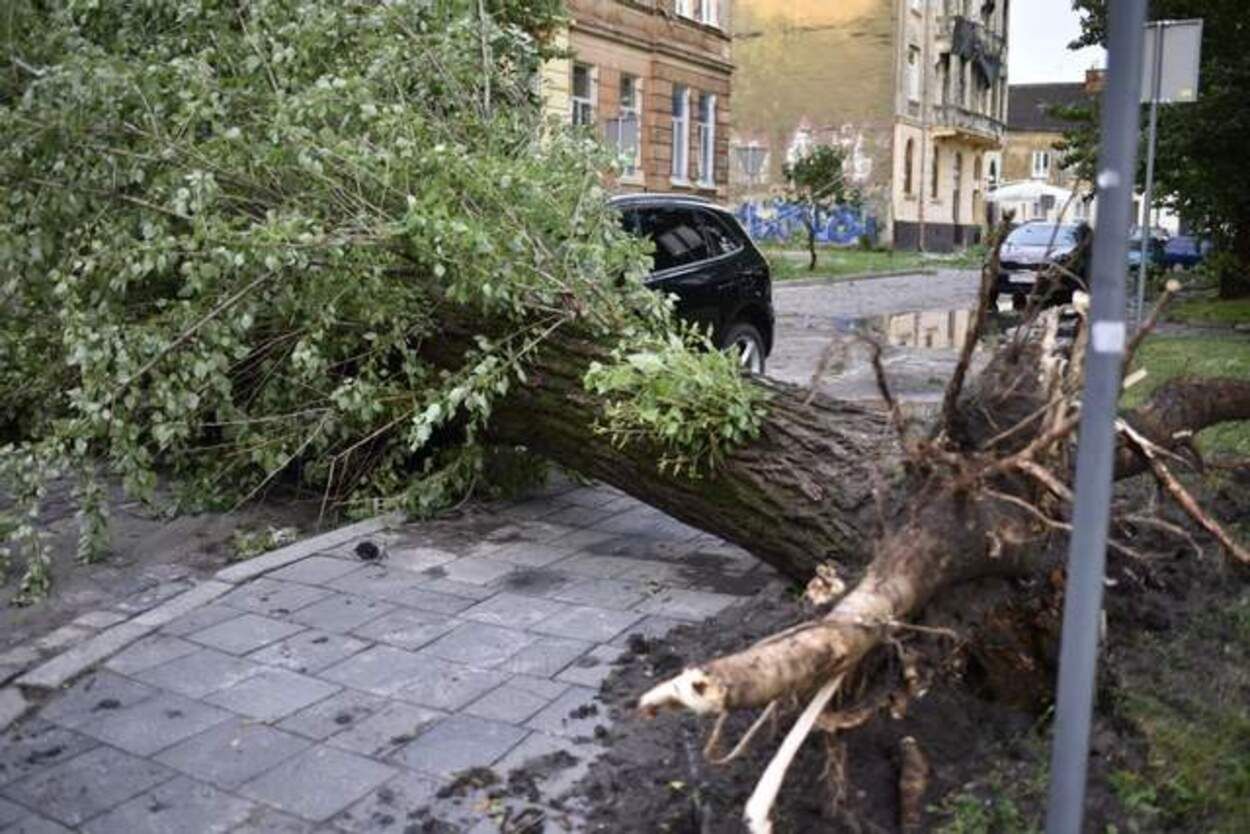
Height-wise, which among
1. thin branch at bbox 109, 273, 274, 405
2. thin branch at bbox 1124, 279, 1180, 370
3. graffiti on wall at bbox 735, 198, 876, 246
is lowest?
thin branch at bbox 109, 273, 274, 405

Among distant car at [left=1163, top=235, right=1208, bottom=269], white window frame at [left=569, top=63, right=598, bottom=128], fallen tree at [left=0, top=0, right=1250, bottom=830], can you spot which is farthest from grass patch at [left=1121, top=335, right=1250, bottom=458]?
distant car at [left=1163, top=235, right=1208, bottom=269]

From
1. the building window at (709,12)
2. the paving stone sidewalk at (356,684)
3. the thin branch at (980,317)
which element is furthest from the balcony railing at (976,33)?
the thin branch at (980,317)

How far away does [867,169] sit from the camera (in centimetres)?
4247

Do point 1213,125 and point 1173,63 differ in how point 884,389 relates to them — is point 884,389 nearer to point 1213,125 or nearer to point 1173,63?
point 1173,63

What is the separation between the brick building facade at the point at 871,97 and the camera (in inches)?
1656

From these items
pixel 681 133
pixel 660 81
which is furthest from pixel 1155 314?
pixel 681 133

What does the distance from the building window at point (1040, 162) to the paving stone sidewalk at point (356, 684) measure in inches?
2616

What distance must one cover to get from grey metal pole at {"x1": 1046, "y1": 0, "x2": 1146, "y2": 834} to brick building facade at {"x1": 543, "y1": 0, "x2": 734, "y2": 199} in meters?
21.0

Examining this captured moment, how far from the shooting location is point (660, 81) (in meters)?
28.2

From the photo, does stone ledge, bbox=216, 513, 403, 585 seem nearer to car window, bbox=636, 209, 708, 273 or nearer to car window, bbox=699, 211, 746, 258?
car window, bbox=636, 209, 708, 273

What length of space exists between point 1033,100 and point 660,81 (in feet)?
171

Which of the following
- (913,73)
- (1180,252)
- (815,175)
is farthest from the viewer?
(913,73)

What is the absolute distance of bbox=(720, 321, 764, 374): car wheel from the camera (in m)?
9.73

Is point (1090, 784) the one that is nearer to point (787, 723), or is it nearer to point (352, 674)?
point (787, 723)
